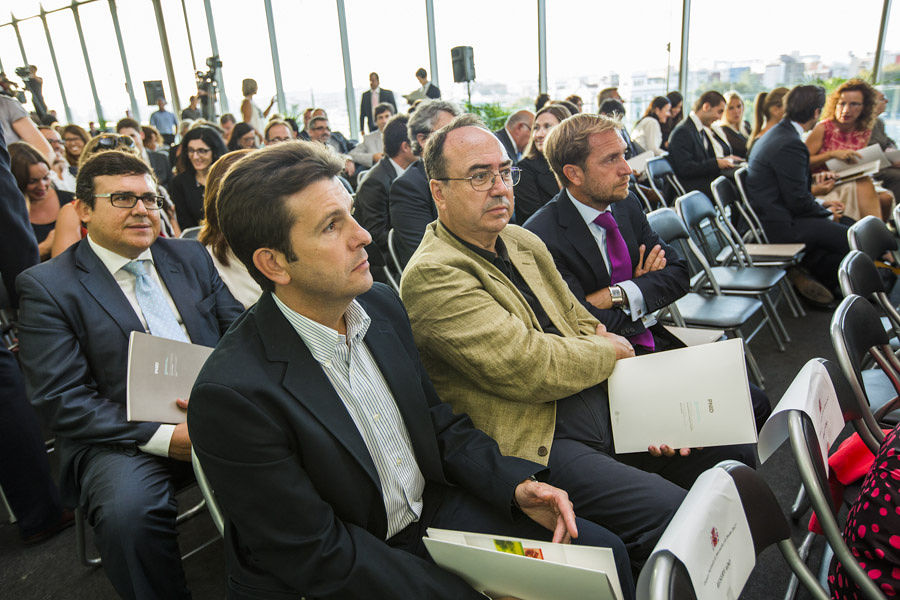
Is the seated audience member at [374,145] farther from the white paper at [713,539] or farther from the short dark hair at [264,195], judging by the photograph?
the white paper at [713,539]

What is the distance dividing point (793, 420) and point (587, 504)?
575 mm

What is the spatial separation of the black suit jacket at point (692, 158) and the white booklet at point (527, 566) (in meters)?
5.20

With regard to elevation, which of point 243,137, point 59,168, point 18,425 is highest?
point 243,137

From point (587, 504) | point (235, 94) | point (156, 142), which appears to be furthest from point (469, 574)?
point (235, 94)

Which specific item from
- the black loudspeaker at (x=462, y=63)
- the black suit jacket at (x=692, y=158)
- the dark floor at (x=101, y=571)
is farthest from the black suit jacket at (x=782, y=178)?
the black loudspeaker at (x=462, y=63)

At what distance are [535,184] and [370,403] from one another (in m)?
2.92

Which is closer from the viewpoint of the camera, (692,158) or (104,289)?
(104,289)

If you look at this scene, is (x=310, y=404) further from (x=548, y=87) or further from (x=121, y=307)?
(x=548, y=87)

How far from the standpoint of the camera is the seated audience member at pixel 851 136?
4578 millimetres

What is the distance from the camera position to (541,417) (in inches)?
63.4

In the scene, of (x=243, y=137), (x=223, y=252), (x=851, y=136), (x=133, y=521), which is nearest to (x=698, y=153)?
(x=851, y=136)

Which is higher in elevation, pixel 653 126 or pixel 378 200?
pixel 653 126

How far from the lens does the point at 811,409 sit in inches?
44.2

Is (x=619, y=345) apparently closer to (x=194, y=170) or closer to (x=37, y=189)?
(x=37, y=189)
